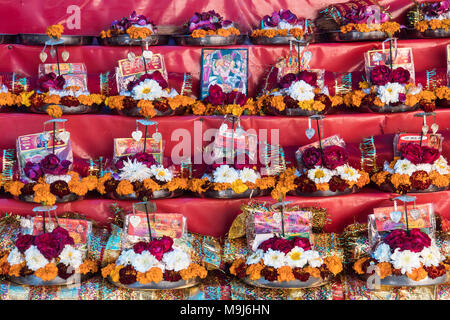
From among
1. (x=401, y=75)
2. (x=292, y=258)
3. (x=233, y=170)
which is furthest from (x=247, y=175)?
(x=401, y=75)

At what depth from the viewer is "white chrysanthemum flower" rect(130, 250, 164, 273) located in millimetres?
3270

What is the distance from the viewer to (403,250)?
3271 mm

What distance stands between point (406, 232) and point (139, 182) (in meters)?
1.33

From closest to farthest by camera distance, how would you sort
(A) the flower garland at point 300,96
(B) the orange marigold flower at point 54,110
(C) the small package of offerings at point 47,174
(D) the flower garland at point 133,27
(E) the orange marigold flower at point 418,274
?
(E) the orange marigold flower at point 418,274 < (C) the small package of offerings at point 47,174 < (B) the orange marigold flower at point 54,110 < (A) the flower garland at point 300,96 < (D) the flower garland at point 133,27

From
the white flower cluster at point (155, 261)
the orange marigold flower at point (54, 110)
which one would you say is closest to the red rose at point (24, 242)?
the white flower cluster at point (155, 261)

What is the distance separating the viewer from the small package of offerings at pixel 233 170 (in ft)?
12.4

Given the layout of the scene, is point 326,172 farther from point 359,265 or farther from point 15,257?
point 15,257

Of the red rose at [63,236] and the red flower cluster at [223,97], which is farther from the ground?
the red flower cluster at [223,97]

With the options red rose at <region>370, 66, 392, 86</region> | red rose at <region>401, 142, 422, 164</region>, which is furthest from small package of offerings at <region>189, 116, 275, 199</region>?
red rose at <region>370, 66, 392, 86</region>

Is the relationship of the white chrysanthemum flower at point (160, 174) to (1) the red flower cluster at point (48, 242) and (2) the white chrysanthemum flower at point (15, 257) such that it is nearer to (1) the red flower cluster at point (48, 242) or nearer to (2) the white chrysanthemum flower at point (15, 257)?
(1) the red flower cluster at point (48, 242)

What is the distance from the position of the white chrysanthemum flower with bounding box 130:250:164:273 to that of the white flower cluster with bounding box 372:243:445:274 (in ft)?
3.27

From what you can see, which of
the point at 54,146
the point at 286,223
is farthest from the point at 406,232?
the point at 54,146

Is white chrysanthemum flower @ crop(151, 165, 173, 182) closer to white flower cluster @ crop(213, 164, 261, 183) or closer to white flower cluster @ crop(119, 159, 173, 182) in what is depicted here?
white flower cluster @ crop(119, 159, 173, 182)
